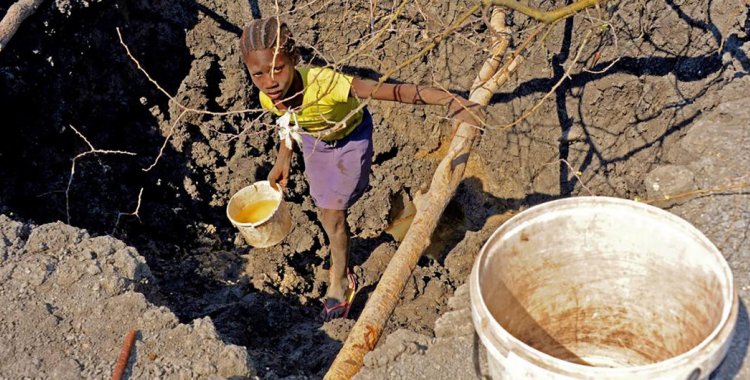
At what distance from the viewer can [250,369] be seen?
261 cm

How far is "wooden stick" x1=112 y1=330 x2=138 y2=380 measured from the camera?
2518mm

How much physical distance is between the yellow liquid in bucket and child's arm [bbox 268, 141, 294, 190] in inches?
4.7

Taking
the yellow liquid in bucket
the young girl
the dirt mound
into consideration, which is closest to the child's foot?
the young girl

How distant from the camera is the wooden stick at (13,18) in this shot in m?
3.53

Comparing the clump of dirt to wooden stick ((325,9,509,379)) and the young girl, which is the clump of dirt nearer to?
the young girl

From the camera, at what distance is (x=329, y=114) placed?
132 inches

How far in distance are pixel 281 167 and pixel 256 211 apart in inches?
13.6

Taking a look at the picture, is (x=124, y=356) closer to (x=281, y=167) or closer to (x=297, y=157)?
(x=281, y=167)

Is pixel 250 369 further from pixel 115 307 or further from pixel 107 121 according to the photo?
pixel 107 121

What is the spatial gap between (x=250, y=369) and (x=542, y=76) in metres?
2.87

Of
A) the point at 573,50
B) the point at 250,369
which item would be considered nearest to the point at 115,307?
the point at 250,369

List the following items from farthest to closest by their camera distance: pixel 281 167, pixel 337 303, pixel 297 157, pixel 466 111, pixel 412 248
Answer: pixel 297 157 < pixel 337 303 < pixel 281 167 < pixel 412 248 < pixel 466 111

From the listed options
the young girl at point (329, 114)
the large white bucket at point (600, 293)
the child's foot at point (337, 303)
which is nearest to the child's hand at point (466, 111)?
the young girl at point (329, 114)

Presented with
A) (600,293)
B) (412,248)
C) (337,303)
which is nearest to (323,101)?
(412,248)
